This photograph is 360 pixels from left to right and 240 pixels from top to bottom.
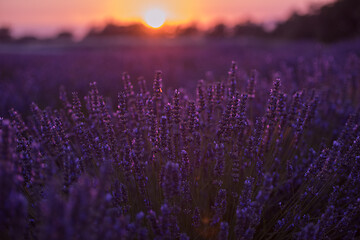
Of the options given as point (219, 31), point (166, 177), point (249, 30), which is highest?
point (219, 31)

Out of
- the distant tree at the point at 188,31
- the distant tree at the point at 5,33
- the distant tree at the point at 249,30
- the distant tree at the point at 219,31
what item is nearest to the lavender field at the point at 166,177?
the distant tree at the point at 249,30

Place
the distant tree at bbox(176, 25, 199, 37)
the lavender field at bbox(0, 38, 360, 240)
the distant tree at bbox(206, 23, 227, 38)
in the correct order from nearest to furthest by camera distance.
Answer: the lavender field at bbox(0, 38, 360, 240) < the distant tree at bbox(206, 23, 227, 38) < the distant tree at bbox(176, 25, 199, 37)

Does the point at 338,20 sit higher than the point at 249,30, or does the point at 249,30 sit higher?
the point at 249,30

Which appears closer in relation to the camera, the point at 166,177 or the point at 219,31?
the point at 166,177

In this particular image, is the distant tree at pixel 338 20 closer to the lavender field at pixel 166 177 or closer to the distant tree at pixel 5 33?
the lavender field at pixel 166 177

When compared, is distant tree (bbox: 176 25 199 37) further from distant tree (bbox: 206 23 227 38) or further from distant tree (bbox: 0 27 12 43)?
distant tree (bbox: 0 27 12 43)

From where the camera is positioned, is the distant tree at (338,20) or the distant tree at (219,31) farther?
the distant tree at (219,31)

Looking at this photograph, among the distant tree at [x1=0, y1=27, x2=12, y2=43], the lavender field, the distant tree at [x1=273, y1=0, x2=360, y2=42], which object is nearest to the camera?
the lavender field

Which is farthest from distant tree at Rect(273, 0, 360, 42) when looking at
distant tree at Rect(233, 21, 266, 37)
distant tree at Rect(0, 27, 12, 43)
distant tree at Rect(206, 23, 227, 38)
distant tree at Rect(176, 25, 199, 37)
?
distant tree at Rect(0, 27, 12, 43)

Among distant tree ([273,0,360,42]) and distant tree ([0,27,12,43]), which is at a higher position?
distant tree ([0,27,12,43])

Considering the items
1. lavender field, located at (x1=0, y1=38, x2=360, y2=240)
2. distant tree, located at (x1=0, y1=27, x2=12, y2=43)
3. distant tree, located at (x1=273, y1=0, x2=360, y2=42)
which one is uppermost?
distant tree, located at (x1=0, y1=27, x2=12, y2=43)

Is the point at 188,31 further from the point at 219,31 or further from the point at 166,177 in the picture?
the point at 166,177

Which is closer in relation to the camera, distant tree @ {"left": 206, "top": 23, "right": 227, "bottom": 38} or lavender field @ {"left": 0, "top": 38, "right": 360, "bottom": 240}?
lavender field @ {"left": 0, "top": 38, "right": 360, "bottom": 240}

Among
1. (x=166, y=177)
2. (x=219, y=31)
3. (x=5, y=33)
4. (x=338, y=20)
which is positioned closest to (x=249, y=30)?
(x=219, y=31)
